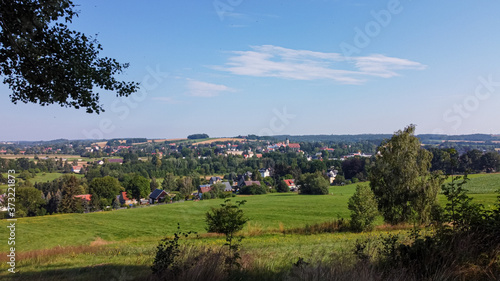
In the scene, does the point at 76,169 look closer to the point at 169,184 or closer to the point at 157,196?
the point at 169,184

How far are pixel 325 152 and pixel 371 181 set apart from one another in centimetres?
17271

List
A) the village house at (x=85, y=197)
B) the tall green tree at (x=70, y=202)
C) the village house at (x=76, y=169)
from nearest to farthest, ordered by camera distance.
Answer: the tall green tree at (x=70, y=202) → the village house at (x=85, y=197) → the village house at (x=76, y=169)

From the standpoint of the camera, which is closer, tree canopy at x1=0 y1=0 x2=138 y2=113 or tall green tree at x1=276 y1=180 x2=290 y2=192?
tree canopy at x1=0 y1=0 x2=138 y2=113

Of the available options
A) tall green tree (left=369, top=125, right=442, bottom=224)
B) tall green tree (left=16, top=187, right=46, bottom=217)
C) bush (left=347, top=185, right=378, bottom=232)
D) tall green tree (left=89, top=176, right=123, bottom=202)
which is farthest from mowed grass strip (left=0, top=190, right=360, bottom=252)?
tall green tree (left=89, top=176, right=123, bottom=202)

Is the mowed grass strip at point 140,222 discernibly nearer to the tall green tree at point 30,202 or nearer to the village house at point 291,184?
the tall green tree at point 30,202

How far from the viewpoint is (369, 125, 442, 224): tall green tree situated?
26.1 m

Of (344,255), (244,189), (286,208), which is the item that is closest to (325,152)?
(244,189)

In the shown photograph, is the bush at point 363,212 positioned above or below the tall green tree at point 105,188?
above

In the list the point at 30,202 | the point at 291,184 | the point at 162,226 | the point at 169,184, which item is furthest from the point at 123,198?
the point at 291,184

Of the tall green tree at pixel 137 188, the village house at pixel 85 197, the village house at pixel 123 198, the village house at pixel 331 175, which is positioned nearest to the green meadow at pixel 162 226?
the village house at pixel 85 197

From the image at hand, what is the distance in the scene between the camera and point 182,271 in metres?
5.41

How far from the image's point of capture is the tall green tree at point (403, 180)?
26125 millimetres

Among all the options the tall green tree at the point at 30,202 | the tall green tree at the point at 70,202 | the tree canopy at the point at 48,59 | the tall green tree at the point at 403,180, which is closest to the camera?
the tree canopy at the point at 48,59

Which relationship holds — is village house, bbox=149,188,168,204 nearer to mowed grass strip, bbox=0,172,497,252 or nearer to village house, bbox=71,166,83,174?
mowed grass strip, bbox=0,172,497,252
